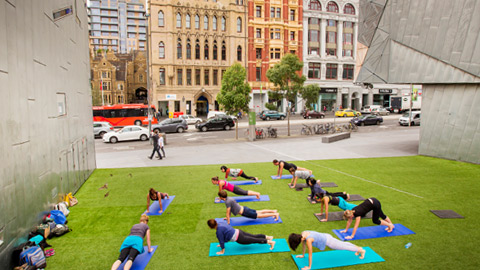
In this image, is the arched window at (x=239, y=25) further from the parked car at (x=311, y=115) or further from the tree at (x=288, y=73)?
the tree at (x=288, y=73)

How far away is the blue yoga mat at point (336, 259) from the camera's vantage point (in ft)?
23.3

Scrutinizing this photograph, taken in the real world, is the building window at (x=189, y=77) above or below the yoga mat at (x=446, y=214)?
above

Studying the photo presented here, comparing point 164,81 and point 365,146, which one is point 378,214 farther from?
point 164,81

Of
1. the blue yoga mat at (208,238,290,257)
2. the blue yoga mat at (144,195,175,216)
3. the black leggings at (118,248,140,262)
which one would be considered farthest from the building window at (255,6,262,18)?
the black leggings at (118,248,140,262)

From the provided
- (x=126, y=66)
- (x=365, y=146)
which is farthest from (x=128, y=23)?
(x=365, y=146)

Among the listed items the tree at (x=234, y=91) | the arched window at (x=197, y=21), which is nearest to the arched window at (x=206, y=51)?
the arched window at (x=197, y=21)

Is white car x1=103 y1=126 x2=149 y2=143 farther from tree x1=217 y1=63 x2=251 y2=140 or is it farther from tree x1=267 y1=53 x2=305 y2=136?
tree x1=267 y1=53 x2=305 y2=136

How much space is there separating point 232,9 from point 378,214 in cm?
5286

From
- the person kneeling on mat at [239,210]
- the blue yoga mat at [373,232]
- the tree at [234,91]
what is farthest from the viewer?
the tree at [234,91]

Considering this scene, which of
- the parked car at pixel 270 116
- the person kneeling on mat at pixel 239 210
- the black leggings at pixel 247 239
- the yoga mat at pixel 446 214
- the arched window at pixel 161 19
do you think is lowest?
the yoga mat at pixel 446 214

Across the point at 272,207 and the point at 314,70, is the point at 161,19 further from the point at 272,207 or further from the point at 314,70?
the point at 272,207

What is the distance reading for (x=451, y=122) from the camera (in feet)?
59.7

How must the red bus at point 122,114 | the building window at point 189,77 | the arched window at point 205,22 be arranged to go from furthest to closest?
1. the building window at point 189,77
2. the arched window at point 205,22
3. the red bus at point 122,114

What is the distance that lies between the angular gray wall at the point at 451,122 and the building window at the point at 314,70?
42.2m
